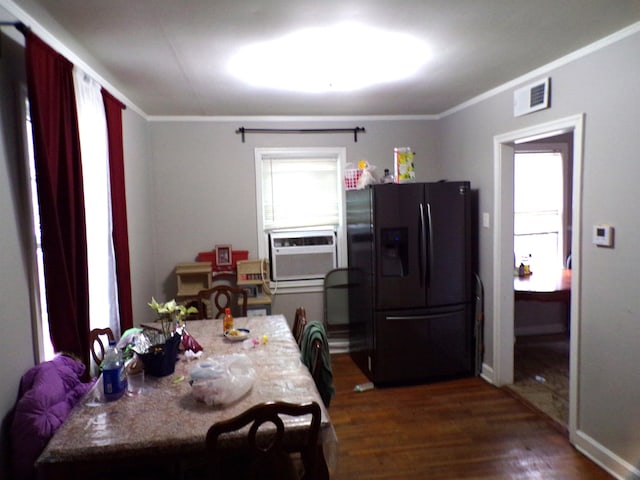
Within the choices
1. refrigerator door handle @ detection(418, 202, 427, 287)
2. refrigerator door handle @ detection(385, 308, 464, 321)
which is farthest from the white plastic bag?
refrigerator door handle @ detection(418, 202, 427, 287)

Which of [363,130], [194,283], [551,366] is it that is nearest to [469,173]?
[363,130]

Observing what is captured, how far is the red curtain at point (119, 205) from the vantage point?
101 inches

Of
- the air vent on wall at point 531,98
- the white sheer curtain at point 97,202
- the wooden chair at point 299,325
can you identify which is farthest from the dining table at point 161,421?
the air vent on wall at point 531,98

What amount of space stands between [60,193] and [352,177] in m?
2.47

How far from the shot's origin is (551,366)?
3650mm

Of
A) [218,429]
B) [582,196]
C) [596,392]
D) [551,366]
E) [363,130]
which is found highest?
[363,130]

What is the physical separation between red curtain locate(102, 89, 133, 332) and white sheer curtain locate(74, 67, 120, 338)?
0.10ft

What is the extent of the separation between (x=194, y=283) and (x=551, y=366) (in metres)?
3.41

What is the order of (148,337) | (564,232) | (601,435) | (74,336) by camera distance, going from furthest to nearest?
(564,232), (601,435), (148,337), (74,336)

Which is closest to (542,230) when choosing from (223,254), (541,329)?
(541,329)

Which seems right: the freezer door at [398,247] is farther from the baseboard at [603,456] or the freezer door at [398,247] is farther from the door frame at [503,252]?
the baseboard at [603,456]

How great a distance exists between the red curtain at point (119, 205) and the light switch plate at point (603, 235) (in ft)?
9.61

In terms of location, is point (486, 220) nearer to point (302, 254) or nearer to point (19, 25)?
point (302, 254)

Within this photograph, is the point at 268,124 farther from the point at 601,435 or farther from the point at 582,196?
the point at 601,435
